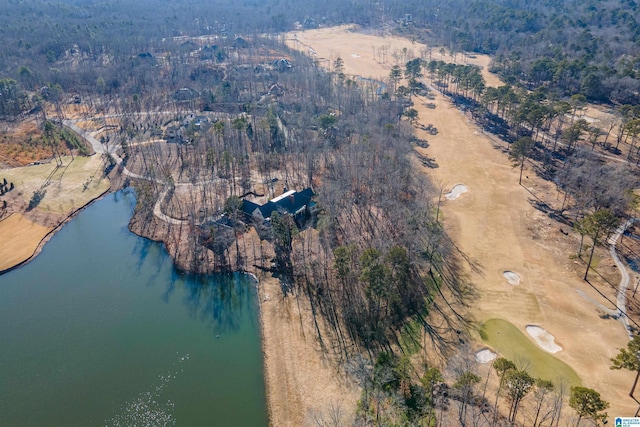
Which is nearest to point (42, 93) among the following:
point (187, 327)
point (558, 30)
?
point (187, 327)

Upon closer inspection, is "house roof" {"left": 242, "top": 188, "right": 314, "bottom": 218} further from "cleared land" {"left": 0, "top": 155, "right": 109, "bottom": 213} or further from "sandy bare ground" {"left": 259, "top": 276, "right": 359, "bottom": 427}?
"cleared land" {"left": 0, "top": 155, "right": 109, "bottom": 213}

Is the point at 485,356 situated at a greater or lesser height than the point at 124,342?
greater

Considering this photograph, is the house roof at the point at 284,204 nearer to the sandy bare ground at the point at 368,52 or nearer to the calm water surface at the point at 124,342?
the calm water surface at the point at 124,342

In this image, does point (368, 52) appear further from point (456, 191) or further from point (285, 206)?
point (285, 206)

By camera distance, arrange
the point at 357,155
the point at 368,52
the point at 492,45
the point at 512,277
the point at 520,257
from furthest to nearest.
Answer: the point at 368,52 → the point at 492,45 → the point at 357,155 → the point at 520,257 → the point at 512,277

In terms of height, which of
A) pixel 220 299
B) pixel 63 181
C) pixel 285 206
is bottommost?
pixel 220 299

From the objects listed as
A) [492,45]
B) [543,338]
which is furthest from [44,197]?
[492,45]
